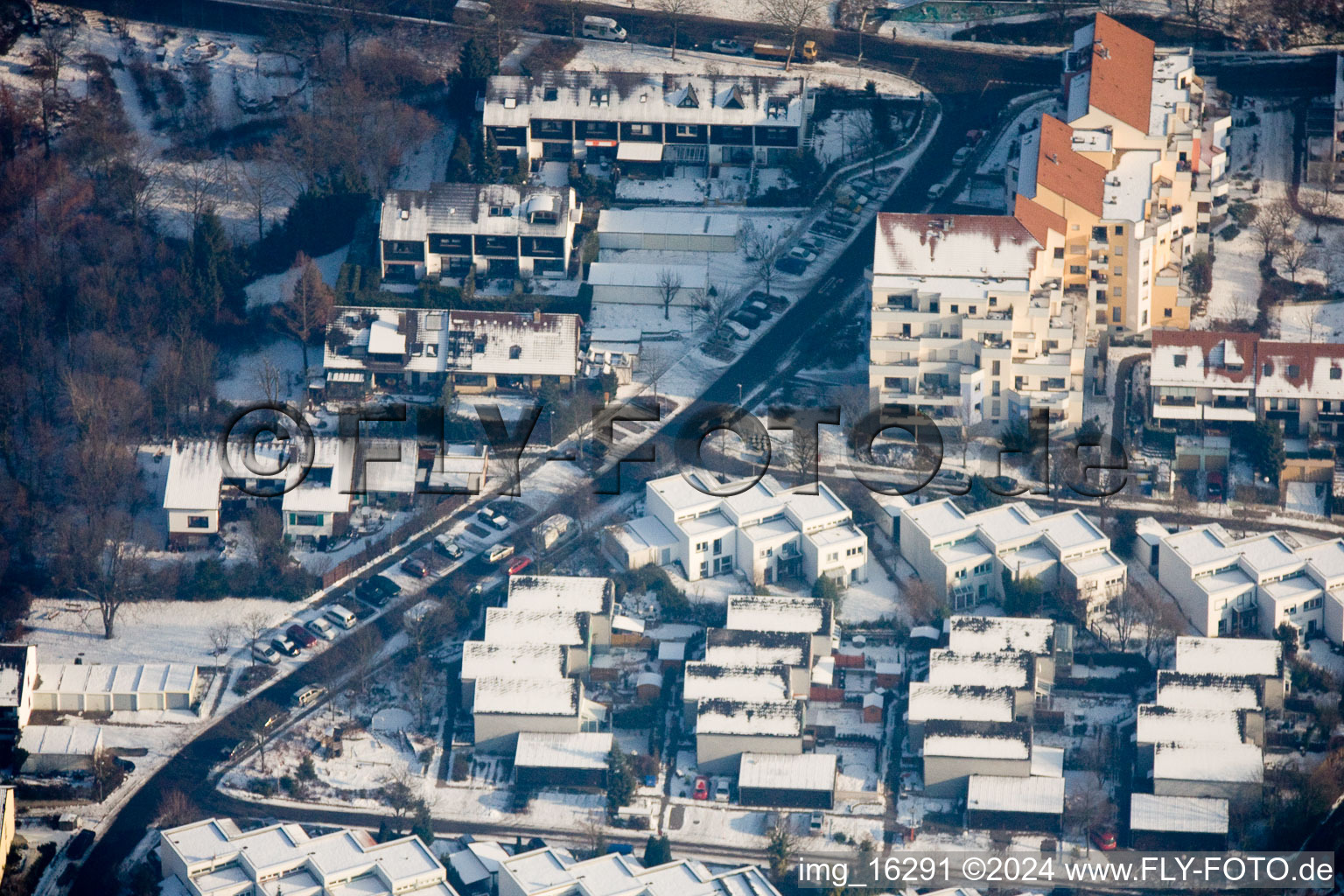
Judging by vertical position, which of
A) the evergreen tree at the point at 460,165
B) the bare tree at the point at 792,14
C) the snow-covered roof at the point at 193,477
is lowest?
the snow-covered roof at the point at 193,477

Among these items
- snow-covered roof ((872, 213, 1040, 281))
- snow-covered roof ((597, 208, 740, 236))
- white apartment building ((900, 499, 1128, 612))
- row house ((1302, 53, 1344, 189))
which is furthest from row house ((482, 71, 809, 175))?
white apartment building ((900, 499, 1128, 612))

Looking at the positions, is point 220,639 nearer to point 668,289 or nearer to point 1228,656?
point 668,289

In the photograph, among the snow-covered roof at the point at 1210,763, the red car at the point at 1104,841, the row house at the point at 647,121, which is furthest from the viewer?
the row house at the point at 647,121

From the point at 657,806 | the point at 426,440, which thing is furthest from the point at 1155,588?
the point at 426,440

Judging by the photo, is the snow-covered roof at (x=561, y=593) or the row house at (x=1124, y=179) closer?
the snow-covered roof at (x=561, y=593)

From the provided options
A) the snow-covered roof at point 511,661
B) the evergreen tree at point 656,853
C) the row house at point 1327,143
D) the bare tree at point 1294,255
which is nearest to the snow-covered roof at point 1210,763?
the evergreen tree at point 656,853

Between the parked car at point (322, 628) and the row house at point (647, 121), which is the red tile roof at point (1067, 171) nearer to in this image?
the row house at point (647, 121)

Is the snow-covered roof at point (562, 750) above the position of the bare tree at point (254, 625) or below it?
below

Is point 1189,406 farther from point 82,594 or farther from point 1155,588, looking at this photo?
point 82,594
